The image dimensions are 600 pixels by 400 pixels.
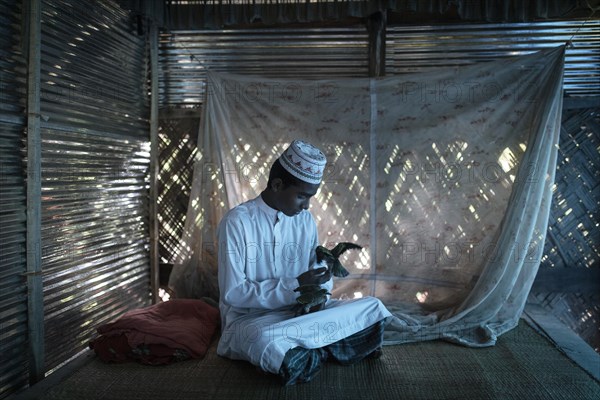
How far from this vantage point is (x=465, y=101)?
11.5 feet

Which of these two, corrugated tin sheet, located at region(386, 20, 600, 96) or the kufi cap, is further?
corrugated tin sheet, located at region(386, 20, 600, 96)

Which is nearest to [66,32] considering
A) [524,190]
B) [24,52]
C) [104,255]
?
[24,52]

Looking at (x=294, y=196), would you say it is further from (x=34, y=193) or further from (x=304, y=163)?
(x=34, y=193)

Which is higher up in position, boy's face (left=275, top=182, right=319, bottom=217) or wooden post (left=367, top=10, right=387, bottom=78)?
wooden post (left=367, top=10, right=387, bottom=78)

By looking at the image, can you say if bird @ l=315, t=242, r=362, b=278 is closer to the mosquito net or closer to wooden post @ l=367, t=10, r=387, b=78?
the mosquito net

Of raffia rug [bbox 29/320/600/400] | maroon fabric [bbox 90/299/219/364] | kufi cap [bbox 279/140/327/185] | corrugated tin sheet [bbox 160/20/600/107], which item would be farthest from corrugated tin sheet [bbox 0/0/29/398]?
corrugated tin sheet [bbox 160/20/600/107]

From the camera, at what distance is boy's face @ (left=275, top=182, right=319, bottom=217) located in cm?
277

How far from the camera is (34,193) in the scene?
2674 millimetres

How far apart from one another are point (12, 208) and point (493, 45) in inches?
134

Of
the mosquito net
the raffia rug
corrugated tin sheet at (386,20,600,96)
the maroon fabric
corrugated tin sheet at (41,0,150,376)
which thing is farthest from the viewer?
corrugated tin sheet at (386,20,600,96)

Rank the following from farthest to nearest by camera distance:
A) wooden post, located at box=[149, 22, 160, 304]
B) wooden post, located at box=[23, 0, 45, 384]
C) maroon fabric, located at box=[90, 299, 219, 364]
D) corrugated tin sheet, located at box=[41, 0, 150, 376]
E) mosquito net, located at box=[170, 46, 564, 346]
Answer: wooden post, located at box=[149, 22, 160, 304] < mosquito net, located at box=[170, 46, 564, 346] < corrugated tin sheet, located at box=[41, 0, 150, 376] < maroon fabric, located at box=[90, 299, 219, 364] < wooden post, located at box=[23, 0, 45, 384]

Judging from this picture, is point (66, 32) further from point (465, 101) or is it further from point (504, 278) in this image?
point (504, 278)

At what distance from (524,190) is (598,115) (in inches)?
45.3

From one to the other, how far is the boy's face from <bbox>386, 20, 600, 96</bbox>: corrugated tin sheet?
1.62 meters
